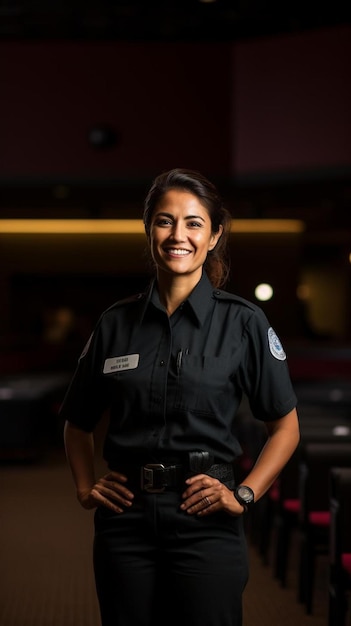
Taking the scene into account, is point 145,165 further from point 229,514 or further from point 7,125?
point 229,514

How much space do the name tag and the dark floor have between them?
250 cm

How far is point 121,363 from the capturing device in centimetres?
188

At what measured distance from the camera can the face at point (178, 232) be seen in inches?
73.9

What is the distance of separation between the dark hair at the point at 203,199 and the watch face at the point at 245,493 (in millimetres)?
443

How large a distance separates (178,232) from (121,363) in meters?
0.26

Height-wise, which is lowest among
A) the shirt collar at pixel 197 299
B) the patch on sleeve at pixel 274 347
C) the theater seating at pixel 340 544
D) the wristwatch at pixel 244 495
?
the theater seating at pixel 340 544

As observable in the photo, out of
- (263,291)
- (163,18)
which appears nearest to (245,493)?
(163,18)

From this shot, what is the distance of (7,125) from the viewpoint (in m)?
9.80

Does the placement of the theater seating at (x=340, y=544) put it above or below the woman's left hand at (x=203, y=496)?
below

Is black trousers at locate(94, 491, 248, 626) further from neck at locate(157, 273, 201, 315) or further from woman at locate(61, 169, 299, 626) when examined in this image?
neck at locate(157, 273, 201, 315)

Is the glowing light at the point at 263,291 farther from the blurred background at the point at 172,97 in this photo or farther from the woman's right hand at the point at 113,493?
the woman's right hand at the point at 113,493

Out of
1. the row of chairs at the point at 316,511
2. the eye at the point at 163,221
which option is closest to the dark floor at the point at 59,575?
the row of chairs at the point at 316,511

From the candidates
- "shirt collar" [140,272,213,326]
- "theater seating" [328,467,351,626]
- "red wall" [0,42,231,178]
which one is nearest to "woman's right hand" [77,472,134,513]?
"shirt collar" [140,272,213,326]

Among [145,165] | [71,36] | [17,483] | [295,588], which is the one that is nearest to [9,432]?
[17,483]
